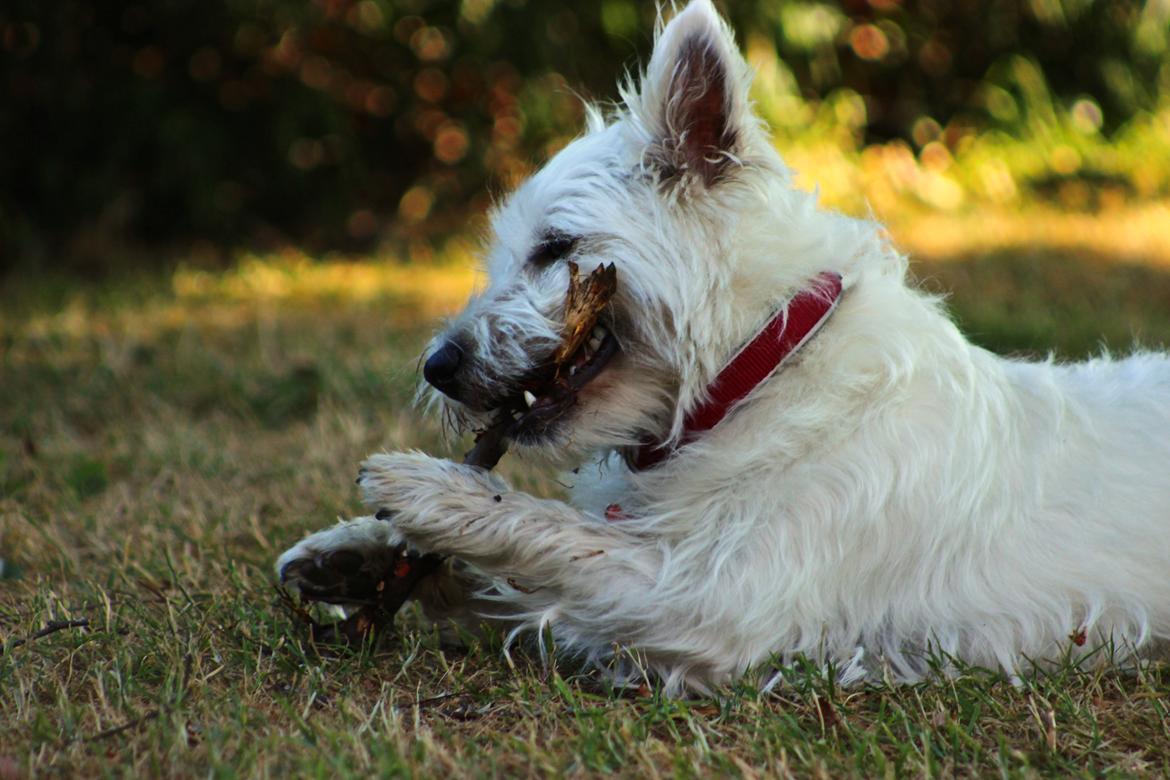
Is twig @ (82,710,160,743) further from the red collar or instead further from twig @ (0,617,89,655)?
the red collar

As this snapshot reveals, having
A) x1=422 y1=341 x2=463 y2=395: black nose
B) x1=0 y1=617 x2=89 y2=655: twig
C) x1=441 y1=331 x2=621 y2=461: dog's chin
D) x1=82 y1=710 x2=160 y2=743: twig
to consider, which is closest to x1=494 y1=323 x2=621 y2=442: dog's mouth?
x1=441 y1=331 x2=621 y2=461: dog's chin

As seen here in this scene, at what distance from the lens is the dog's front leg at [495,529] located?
257 cm

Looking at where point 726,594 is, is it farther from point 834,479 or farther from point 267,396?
point 267,396

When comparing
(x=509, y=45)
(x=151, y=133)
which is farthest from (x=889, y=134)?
(x=151, y=133)

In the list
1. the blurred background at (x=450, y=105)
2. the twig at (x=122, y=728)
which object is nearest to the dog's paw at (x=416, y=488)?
the twig at (x=122, y=728)

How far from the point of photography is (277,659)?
2623mm

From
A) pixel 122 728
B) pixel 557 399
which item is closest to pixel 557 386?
pixel 557 399

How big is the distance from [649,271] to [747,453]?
0.44 metres

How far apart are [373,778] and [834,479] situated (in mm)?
1101

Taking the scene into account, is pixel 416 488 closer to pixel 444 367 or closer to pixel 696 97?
pixel 444 367

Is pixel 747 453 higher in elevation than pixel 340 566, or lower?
higher

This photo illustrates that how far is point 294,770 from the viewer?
214 centimetres

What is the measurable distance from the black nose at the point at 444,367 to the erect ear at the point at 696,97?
61 centimetres

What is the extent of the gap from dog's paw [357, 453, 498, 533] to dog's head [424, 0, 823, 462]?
7.2 inches
